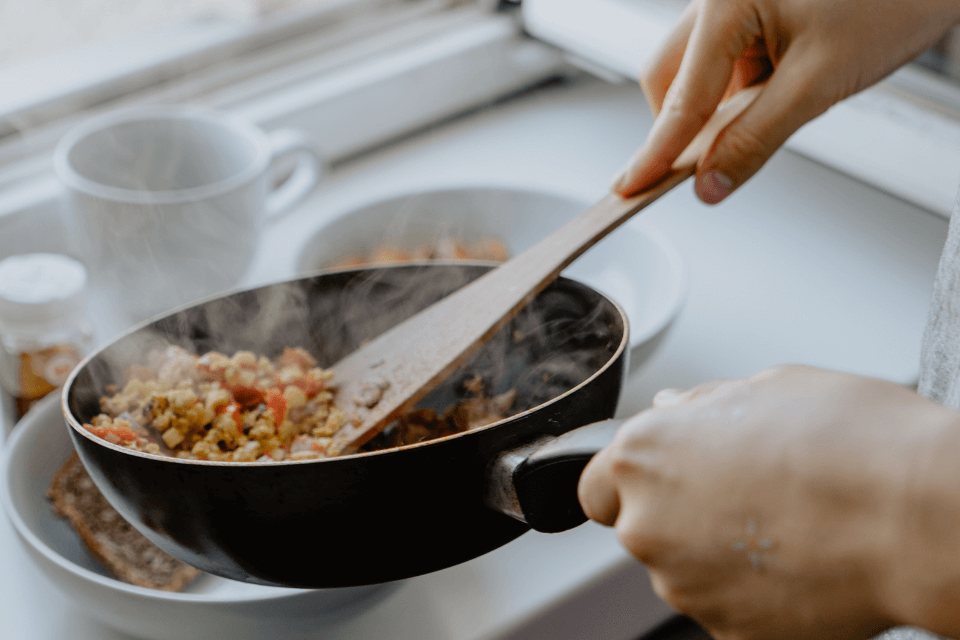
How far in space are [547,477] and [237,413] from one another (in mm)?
233

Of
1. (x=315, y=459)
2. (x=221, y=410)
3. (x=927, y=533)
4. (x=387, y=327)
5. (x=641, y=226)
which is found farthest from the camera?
(x=641, y=226)

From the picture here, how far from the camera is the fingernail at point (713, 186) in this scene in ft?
2.02

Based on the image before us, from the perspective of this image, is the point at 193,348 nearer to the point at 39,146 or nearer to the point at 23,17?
the point at 39,146

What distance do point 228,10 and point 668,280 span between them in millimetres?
664

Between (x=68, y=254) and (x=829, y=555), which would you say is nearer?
(x=829, y=555)

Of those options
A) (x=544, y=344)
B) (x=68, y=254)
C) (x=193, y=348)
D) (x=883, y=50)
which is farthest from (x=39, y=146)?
(x=883, y=50)

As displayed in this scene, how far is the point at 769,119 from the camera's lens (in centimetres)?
59

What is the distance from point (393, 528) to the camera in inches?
16.7

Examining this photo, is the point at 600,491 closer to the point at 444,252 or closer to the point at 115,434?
→ the point at 115,434

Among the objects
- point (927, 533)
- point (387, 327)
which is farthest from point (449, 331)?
point (927, 533)

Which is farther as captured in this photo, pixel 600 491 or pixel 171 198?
pixel 171 198

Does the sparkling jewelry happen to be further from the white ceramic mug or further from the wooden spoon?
the white ceramic mug

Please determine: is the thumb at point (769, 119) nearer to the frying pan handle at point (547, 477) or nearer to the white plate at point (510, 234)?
the white plate at point (510, 234)

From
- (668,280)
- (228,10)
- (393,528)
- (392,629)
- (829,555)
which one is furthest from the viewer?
(228,10)
